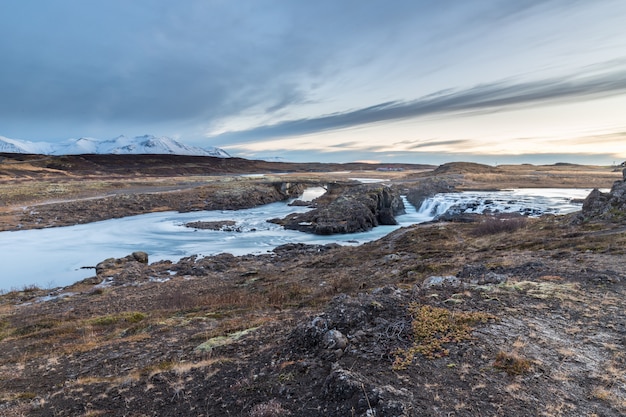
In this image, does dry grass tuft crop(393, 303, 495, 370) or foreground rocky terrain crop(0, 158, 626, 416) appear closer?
foreground rocky terrain crop(0, 158, 626, 416)

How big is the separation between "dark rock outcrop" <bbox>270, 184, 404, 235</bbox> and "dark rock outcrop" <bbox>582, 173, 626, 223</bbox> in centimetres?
2301

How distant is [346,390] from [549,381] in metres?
3.63

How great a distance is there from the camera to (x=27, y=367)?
938 centimetres

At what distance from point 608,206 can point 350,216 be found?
25.5 meters

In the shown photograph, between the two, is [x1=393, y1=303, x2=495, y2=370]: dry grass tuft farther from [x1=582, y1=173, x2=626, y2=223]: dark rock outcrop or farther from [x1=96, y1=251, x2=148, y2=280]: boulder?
[x1=96, y1=251, x2=148, y2=280]: boulder

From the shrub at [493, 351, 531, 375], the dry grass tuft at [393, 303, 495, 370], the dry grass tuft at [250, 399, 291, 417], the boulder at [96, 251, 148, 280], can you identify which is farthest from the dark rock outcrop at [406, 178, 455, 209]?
the dry grass tuft at [250, 399, 291, 417]

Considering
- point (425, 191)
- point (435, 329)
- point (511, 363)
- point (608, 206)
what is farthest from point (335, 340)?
point (425, 191)

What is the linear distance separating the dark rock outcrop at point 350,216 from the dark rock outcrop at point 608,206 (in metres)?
23.0

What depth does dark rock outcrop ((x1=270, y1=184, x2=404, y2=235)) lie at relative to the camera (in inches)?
1634

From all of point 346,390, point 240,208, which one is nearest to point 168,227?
point 240,208

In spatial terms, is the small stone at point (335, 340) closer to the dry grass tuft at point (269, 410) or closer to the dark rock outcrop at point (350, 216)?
the dry grass tuft at point (269, 410)

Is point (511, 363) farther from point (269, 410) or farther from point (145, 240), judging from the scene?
point (145, 240)

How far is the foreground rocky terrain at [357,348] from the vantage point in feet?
18.3

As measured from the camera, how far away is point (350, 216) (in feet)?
141
